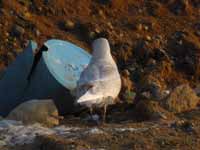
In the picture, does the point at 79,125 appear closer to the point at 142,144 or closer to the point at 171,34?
the point at 142,144

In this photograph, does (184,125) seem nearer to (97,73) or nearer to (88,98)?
(88,98)

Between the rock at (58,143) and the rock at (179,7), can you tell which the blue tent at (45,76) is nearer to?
the rock at (58,143)

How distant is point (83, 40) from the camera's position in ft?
41.2

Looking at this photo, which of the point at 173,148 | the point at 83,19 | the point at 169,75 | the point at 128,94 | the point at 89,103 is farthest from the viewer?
the point at 83,19

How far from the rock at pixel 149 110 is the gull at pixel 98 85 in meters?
0.32

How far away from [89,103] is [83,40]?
5.05 metres

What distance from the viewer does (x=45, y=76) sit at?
8.82m

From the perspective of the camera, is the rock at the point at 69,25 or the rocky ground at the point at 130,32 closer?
the rocky ground at the point at 130,32

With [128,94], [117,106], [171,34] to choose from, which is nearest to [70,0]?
[171,34]

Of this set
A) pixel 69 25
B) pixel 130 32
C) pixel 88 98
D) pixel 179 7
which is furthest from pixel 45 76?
pixel 179 7

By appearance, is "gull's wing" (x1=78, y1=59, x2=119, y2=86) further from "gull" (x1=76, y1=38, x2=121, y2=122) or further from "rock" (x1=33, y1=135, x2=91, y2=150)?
"rock" (x1=33, y1=135, x2=91, y2=150)

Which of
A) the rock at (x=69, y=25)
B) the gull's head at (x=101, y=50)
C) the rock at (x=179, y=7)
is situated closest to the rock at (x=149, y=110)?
the gull's head at (x=101, y=50)

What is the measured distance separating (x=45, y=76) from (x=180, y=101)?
1.68m

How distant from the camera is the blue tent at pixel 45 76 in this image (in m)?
8.73
